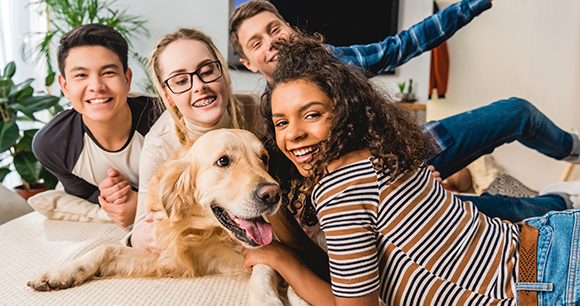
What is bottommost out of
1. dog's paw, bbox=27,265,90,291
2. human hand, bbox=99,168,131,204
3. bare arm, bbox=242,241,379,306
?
dog's paw, bbox=27,265,90,291

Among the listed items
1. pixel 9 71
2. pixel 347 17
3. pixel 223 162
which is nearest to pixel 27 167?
pixel 9 71

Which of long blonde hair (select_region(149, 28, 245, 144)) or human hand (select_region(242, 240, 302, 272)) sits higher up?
long blonde hair (select_region(149, 28, 245, 144))

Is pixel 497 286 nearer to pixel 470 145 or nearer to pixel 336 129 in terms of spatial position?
pixel 336 129

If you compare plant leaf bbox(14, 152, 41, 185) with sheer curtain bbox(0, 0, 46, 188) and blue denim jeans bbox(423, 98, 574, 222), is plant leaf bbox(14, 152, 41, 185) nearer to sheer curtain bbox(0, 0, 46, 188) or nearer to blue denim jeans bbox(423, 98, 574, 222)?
sheer curtain bbox(0, 0, 46, 188)

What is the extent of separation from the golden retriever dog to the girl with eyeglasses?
0.32 ft

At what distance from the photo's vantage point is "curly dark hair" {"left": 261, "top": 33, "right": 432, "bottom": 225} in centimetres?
92

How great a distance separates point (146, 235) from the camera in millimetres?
1233

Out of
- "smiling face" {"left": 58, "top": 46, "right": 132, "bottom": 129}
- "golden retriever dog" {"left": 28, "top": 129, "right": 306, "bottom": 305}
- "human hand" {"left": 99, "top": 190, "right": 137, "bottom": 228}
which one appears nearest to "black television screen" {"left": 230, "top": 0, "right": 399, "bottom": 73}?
"smiling face" {"left": 58, "top": 46, "right": 132, "bottom": 129}

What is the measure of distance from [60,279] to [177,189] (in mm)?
420

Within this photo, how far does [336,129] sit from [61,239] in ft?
4.30

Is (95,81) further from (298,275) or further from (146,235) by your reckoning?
(298,275)

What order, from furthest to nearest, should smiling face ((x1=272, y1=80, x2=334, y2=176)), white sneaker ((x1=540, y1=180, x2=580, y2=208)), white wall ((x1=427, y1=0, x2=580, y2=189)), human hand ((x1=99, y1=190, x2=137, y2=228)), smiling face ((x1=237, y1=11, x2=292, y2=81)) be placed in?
white wall ((x1=427, y1=0, x2=580, y2=189)) < smiling face ((x1=237, y1=11, x2=292, y2=81)) < white sneaker ((x1=540, y1=180, x2=580, y2=208)) < human hand ((x1=99, y1=190, x2=137, y2=228)) < smiling face ((x1=272, y1=80, x2=334, y2=176))

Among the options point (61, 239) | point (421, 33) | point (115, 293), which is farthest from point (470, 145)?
point (61, 239)

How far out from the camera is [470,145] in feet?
5.61
